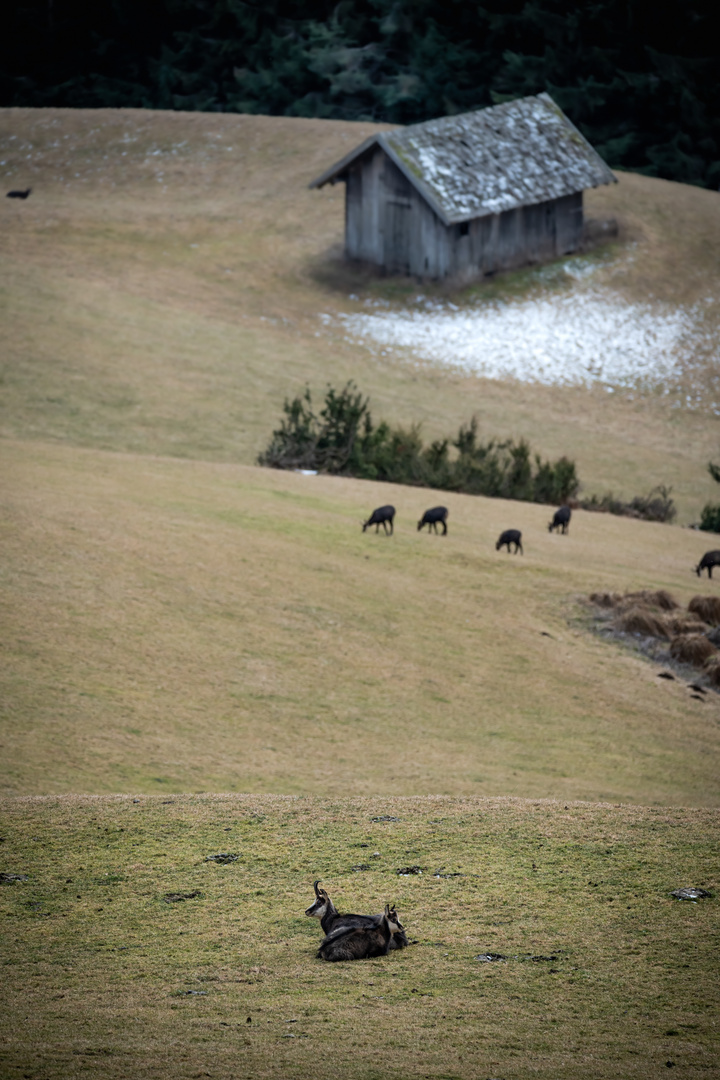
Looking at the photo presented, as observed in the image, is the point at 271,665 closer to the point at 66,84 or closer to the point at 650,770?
the point at 650,770

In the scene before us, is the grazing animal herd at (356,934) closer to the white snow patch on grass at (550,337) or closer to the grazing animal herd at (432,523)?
the grazing animal herd at (432,523)

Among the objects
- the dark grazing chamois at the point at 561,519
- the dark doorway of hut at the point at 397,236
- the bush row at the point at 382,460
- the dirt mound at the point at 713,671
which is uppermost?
the dark doorway of hut at the point at 397,236

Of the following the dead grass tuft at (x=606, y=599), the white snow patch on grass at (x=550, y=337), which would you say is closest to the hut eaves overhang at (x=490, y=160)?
the white snow patch on grass at (x=550, y=337)

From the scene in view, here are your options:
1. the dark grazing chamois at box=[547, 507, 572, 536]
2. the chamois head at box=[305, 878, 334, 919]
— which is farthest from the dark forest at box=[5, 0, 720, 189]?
the chamois head at box=[305, 878, 334, 919]

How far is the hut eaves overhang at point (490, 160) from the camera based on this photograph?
42.4m

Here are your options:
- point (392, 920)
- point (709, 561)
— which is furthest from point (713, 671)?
point (392, 920)

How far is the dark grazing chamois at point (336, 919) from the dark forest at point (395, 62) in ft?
215

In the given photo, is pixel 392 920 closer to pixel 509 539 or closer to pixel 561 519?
pixel 509 539

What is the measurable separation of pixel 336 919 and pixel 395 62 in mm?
72920

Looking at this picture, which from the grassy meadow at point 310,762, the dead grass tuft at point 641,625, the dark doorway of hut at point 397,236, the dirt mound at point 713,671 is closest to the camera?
the grassy meadow at point 310,762

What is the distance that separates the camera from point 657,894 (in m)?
7.91

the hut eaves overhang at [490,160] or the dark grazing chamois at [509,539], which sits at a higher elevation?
the hut eaves overhang at [490,160]

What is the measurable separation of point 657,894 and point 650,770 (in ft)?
16.6

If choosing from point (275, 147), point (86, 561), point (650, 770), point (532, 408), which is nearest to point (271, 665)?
point (86, 561)
